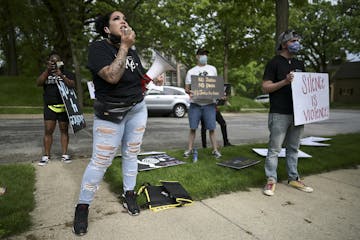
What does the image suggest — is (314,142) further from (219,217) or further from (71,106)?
(71,106)

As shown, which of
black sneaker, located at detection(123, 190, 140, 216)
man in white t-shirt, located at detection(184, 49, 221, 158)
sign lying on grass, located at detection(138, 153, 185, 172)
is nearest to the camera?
black sneaker, located at detection(123, 190, 140, 216)

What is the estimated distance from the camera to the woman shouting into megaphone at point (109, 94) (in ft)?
8.16

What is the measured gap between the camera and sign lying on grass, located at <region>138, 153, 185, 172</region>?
14.4 feet

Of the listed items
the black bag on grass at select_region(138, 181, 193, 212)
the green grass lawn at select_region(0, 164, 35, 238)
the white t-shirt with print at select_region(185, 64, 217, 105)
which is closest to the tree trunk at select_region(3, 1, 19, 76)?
the white t-shirt with print at select_region(185, 64, 217, 105)

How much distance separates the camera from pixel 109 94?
2.62 meters

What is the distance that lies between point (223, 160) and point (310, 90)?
1.81 m

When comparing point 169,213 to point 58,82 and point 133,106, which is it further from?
point 58,82

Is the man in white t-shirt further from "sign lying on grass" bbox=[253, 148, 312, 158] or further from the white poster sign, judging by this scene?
the white poster sign

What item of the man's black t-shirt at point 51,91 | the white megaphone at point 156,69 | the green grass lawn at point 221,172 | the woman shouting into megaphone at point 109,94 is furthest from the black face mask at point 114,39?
the man's black t-shirt at point 51,91

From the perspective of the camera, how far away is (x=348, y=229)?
109 inches

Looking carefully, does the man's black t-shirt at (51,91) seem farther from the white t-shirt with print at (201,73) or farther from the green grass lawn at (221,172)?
the white t-shirt with print at (201,73)

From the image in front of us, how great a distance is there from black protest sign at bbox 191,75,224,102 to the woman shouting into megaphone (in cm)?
229

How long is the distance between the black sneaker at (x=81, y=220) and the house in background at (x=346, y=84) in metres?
52.9

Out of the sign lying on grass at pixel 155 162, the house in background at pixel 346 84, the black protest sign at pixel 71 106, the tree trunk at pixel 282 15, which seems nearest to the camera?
the sign lying on grass at pixel 155 162
